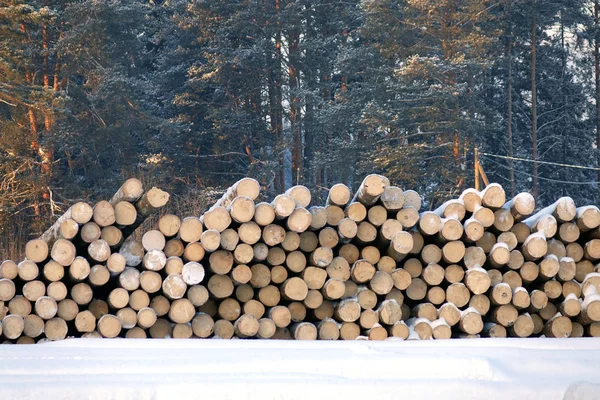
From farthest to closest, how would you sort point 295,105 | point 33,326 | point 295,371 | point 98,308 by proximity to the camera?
point 295,105 → point 98,308 → point 33,326 → point 295,371

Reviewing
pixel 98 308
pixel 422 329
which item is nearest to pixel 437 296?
pixel 422 329

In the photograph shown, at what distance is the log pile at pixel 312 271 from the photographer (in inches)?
269

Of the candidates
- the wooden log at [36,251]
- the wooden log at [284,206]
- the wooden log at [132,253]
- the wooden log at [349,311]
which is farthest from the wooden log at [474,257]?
the wooden log at [36,251]

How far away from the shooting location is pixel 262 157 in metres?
28.1

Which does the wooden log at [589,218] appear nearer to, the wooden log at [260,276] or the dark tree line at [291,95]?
the wooden log at [260,276]

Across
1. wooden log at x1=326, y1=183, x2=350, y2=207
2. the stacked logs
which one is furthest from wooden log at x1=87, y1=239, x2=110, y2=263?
wooden log at x1=326, y1=183, x2=350, y2=207

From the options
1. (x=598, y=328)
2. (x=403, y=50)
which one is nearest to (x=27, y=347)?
(x=598, y=328)

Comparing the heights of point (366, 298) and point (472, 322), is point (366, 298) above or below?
above

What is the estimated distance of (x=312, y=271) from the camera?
7129 mm

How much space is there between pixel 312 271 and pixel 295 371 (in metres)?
2.04

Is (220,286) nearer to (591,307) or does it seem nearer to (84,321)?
(84,321)

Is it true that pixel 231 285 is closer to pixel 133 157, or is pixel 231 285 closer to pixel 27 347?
pixel 27 347

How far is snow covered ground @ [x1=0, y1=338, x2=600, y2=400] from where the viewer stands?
468cm

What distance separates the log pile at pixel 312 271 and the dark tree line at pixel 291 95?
14071mm
